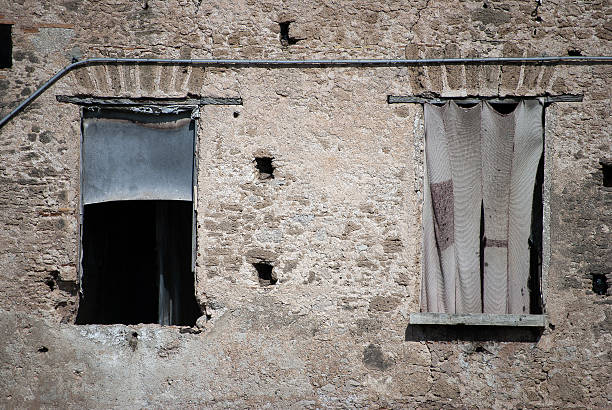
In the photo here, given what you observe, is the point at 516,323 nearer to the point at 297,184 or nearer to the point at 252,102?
the point at 297,184

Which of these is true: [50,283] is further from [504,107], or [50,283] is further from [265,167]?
[504,107]

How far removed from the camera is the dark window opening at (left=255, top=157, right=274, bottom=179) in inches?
243

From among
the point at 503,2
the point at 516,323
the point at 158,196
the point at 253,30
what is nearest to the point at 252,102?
the point at 253,30

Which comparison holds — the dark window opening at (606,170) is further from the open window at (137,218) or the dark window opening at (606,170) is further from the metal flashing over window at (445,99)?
the open window at (137,218)

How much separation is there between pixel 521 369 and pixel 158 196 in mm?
3584

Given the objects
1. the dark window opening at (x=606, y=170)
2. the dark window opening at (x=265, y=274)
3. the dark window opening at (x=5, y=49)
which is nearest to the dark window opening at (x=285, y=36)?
the dark window opening at (x=265, y=274)

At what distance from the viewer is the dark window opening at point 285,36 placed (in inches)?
244

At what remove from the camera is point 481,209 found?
20.2 feet

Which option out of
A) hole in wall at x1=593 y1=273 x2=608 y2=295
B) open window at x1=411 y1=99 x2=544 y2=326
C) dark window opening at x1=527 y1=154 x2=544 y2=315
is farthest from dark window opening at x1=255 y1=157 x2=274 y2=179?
hole in wall at x1=593 y1=273 x2=608 y2=295

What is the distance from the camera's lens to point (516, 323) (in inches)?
236

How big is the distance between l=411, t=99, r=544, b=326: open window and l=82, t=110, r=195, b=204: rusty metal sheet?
2215 mm

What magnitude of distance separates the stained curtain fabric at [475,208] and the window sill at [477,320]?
0.12 meters

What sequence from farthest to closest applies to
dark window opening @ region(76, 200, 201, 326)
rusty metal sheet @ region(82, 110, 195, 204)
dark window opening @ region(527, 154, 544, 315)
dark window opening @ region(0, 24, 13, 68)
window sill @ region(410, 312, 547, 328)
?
dark window opening @ region(0, 24, 13, 68) < dark window opening @ region(76, 200, 201, 326) < rusty metal sheet @ region(82, 110, 195, 204) < dark window opening @ region(527, 154, 544, 315) < window sill @ region(410, 312, 547, 328)

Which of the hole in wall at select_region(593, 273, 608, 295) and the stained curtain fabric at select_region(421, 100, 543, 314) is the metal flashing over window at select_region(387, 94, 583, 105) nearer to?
the stained curtain fabric at select_region(421, 100, 543, 314)
